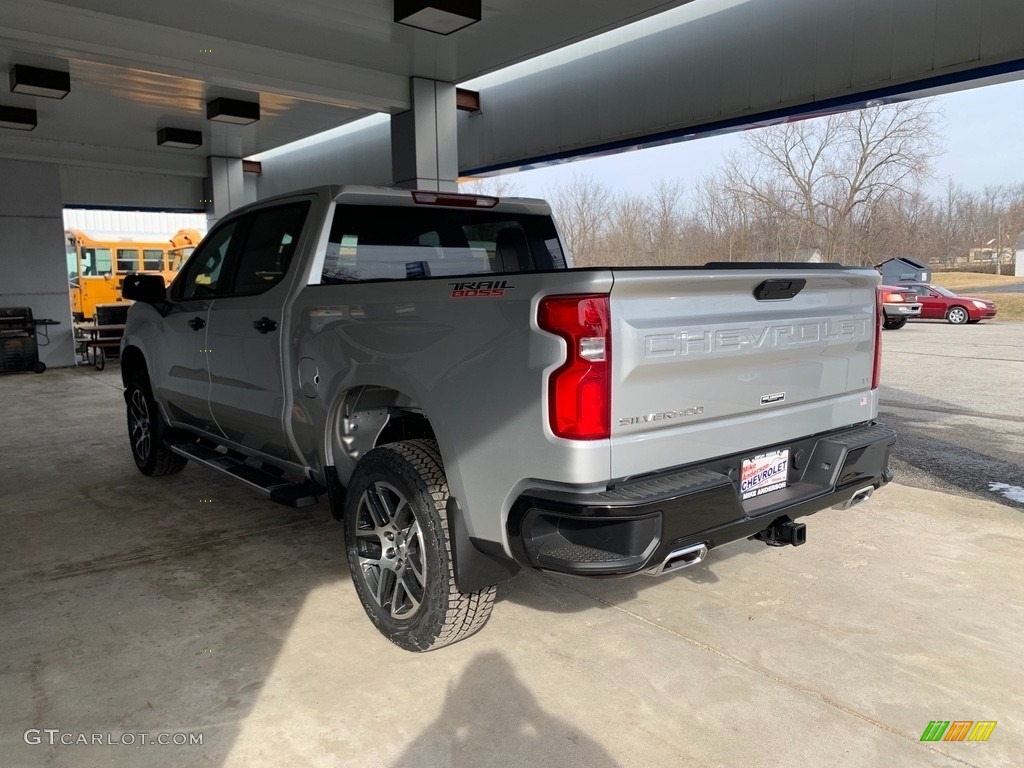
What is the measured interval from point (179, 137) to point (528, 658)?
12.6 m

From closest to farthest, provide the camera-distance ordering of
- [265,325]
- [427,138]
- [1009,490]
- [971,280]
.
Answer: [265,325] < [1009,490] < [427,138] < [971,280]

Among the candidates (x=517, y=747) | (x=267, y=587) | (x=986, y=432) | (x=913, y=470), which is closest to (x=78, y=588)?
(x=267, y=587)

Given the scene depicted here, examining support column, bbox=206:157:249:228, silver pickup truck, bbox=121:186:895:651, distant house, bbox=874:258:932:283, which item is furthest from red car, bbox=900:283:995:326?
silver pickup truck, bbox=121:186:895:651

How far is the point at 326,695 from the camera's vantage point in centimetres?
293

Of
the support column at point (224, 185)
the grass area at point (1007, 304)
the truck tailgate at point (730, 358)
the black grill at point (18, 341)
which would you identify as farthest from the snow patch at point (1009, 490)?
the grass area at point (1007, 304)

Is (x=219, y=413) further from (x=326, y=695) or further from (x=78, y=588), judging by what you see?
(x=326, y=695)

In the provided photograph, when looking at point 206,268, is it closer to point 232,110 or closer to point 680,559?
point 680,559

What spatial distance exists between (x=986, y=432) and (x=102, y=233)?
169 feet

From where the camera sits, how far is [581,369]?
2.46 metres

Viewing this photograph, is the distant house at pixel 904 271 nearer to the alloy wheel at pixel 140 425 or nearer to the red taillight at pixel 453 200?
the red taillight at pixel 453 200

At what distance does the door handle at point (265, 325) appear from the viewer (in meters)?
3.98

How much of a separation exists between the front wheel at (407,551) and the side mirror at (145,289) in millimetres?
2830

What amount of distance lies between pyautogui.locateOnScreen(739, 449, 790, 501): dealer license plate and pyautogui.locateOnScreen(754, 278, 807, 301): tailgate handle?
606 mm

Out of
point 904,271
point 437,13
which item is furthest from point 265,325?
point 904,271
